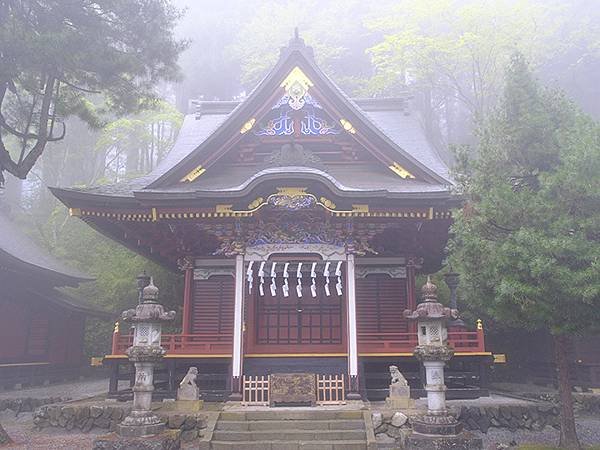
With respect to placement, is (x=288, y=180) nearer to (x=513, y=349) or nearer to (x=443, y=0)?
(x=513, y=349)

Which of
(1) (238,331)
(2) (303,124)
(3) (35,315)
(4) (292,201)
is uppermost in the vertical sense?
(2) (303,124)

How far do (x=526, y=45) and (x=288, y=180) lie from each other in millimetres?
22798

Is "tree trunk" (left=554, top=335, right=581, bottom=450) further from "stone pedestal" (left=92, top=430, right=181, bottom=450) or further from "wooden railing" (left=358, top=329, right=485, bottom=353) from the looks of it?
"stone pedestal" (left=92, top=430, right=181, bottom=450)

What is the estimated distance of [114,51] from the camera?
10.8 m

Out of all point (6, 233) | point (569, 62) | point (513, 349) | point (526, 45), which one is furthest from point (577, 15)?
point (6, 233)

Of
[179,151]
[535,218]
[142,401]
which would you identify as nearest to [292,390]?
[142,401]

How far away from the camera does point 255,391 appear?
10.5 m

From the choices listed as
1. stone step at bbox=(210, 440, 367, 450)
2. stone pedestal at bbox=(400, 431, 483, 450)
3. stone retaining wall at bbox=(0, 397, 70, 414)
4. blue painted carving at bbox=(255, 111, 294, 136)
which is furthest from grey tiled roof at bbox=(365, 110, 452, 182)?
stone retaining wall at bbox=(0, 397, 70, 414)

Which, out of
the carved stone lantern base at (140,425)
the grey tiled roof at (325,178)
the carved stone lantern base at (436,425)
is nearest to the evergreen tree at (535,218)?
the carved stone lantern base at (436,425)

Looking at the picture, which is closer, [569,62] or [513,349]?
[513,349]

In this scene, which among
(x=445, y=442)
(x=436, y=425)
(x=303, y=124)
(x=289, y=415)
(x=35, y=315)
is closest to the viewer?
(x=445, y=442)

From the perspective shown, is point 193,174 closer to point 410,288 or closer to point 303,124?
point 303,124

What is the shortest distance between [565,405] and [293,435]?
443 cm

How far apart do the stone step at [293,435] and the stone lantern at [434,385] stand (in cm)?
103
